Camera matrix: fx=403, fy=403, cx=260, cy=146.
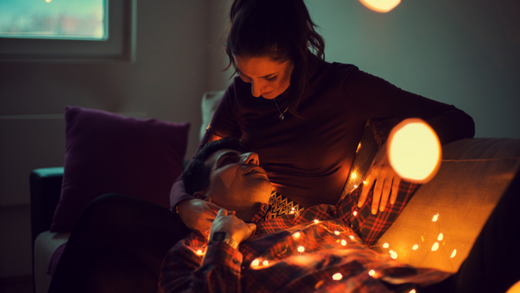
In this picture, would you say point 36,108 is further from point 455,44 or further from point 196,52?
point 455,44

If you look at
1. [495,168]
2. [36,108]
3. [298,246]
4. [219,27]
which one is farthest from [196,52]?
[495,168]

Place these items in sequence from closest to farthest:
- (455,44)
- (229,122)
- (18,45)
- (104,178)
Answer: (455,44), (229,122), (104,178), (18,45)

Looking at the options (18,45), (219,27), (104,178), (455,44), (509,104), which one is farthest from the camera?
(219,27)

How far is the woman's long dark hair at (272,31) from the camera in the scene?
1.11 meters

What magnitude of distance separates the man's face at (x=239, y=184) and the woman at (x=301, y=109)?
0.07 meters

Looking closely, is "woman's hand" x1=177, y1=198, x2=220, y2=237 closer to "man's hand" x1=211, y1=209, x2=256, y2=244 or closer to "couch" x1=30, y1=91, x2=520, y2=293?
"man's hand" x1=211, y1=209, x2=256, y2=244

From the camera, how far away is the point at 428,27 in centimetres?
140

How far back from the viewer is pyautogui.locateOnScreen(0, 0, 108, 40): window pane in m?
2.30

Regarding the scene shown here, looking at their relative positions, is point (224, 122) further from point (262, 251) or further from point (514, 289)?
point (514, 289)

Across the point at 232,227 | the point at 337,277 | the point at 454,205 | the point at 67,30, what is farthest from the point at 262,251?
the point at 67,30

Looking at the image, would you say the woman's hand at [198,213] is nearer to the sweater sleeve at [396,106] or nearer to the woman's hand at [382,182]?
the woman's hand at [382,182]

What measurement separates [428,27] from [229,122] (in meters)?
0.79

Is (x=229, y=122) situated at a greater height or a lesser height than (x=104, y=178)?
greater

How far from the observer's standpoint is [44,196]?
1690 millimetres
